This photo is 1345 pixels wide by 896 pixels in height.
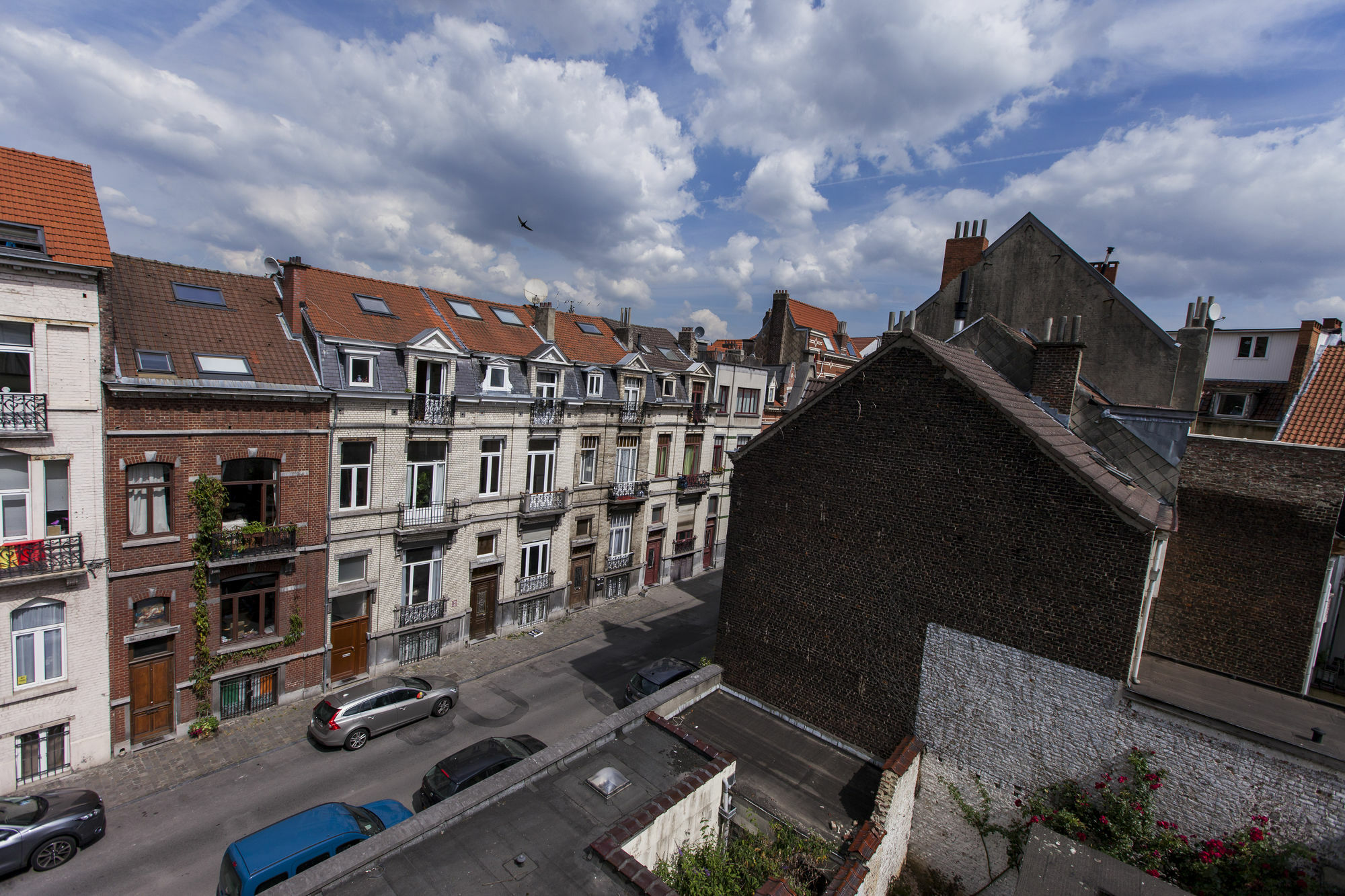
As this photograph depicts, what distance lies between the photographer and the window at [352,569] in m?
19.6

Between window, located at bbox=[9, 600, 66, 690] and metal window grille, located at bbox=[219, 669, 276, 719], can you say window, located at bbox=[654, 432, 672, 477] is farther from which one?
→ window, located at bbox=[9, 600, 66, 690]

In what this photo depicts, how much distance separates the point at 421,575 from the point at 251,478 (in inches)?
258

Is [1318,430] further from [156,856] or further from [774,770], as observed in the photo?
[156,856]

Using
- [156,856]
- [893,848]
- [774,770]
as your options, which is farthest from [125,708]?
[893,848]

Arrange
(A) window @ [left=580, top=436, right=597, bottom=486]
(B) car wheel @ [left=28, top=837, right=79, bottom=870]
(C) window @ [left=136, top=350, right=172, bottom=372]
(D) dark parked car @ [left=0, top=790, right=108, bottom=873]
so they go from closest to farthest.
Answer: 1. (D) dark parked car @ [left=0, top=790, right=108, bottom=873]
2. (B) car wheel @ [left=28, top=837, right=79, bottom=870]
3. (C) window @ [left=136, top=350, right=172, bottom=372]
4. (A) window @ [left=580, top=436, right=597, bottom=486]

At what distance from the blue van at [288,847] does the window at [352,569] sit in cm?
883

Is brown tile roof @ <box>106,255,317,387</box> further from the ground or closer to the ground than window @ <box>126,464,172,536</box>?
further from the ground

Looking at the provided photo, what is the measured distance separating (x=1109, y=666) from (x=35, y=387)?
2320 centimetres

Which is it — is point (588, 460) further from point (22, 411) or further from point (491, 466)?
point (22, 411)

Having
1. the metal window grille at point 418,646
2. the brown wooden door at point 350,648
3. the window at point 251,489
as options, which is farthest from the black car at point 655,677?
the window at point 251,489

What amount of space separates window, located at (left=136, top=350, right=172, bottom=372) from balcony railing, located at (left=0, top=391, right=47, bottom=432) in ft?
7.66

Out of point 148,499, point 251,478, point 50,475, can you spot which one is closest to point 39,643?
point 148,499

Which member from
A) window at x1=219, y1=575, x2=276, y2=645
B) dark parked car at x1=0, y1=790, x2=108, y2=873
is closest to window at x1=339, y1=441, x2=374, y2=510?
window at x1=219, y1=575, x2=276, y2=645

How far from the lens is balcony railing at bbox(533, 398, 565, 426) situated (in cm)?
2455
